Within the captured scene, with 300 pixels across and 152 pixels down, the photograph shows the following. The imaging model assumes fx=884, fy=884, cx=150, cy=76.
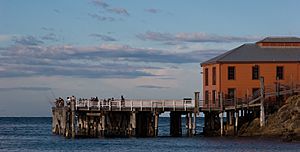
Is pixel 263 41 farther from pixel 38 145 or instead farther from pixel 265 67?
pixel 38 145

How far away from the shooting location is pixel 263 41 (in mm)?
88375

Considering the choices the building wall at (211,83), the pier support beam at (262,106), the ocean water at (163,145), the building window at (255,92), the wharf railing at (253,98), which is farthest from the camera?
the building wall at (211,83)

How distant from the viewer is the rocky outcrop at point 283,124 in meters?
74.6

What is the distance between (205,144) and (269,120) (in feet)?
26.3

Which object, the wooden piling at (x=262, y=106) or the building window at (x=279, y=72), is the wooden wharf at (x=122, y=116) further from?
the building window at (x=279, y=72)

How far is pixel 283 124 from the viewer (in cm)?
7600

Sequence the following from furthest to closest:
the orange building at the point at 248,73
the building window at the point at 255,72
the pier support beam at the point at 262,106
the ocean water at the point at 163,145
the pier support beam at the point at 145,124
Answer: the pier support beam at the point at 145,124, the building window at the point at 255,72, the orange building at the point at 248,73, the pier support beam at the point at 262,106, the ocean water at the point at 163,145

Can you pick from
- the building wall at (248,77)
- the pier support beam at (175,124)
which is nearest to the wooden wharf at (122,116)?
the pier support beam at (175,124)

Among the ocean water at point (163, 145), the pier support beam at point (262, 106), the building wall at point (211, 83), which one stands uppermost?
the building wall at point (211, 83)

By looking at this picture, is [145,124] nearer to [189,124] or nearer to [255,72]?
[189,124]

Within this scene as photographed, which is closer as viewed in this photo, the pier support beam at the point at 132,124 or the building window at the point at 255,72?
the pier support beam at the point at 132,124

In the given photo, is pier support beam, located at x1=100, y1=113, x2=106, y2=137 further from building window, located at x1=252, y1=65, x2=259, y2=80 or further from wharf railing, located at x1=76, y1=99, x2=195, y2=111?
building window, located at x1=252, y1=65, x2=259, y2=80

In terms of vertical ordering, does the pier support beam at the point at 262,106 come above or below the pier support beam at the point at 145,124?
above

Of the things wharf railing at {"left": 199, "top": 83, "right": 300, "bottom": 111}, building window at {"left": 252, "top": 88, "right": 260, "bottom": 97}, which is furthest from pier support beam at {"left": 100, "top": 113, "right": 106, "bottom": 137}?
building window at {"left": 252, "top": 88, "right": 260, "bottom": 97}
